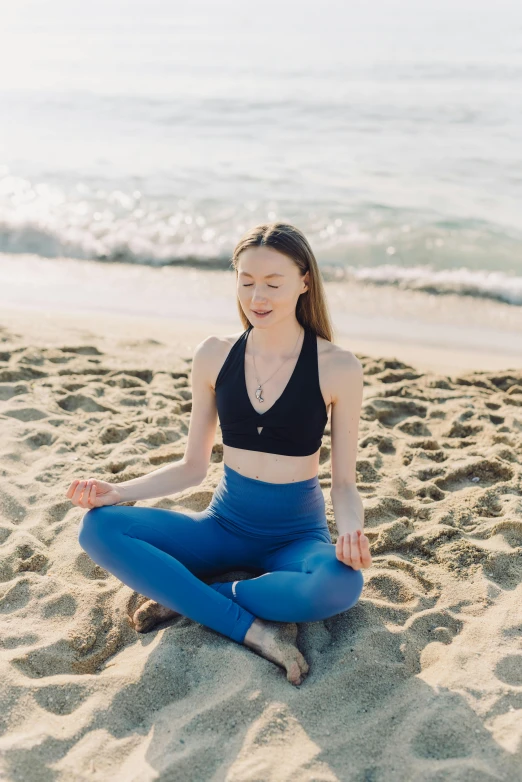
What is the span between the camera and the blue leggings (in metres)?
3.01

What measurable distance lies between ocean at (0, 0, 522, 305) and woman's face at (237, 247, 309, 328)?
19.7ft

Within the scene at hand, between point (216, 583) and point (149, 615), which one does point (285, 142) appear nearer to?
point (216, 583)

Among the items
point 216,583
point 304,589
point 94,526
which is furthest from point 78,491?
point 304,589

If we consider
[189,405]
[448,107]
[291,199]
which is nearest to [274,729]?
[189,405]

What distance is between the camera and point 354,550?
9.43 ft

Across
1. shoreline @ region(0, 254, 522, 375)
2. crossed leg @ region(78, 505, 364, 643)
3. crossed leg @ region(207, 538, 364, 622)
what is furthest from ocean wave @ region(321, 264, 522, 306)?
crossed leg @ region(207, 538, 364, 622)

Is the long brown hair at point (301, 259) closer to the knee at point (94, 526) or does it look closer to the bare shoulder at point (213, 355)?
the bare shoulder at point (213, 355)

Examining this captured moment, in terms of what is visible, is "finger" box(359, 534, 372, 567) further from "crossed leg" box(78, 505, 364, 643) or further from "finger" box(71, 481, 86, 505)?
"finger" box(71, 481, 86, 505)

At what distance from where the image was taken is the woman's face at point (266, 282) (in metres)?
3.21

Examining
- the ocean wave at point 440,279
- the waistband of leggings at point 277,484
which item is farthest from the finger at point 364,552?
the ocean wave at point 440,279

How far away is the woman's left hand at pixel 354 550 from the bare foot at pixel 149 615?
78cm

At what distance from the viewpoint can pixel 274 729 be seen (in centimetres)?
263

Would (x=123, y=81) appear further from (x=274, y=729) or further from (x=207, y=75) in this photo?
(x=274, y=729)

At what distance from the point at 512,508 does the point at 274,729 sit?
1.94 meters
